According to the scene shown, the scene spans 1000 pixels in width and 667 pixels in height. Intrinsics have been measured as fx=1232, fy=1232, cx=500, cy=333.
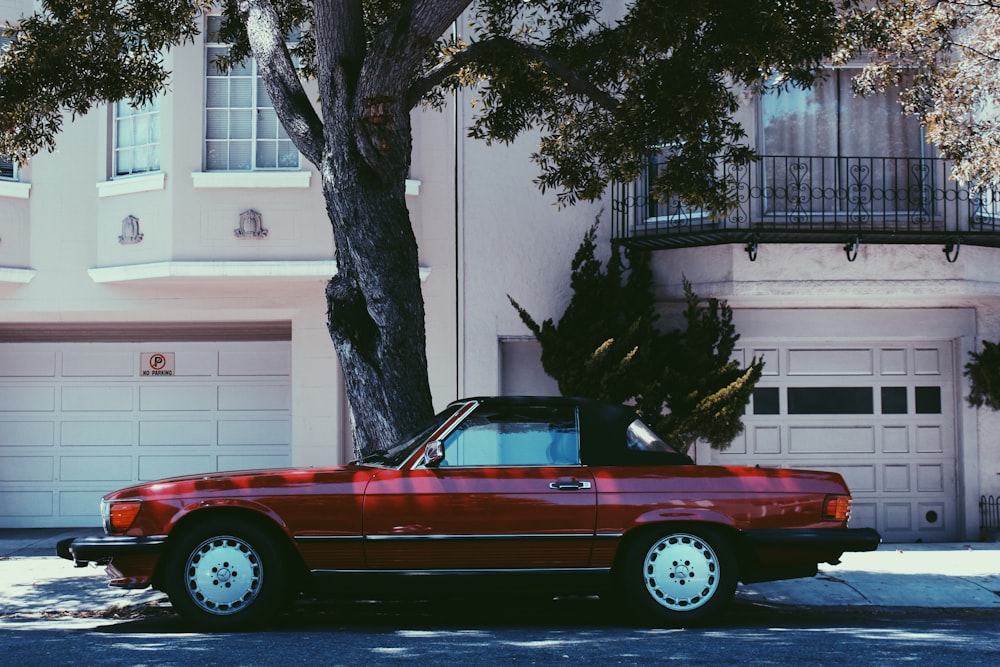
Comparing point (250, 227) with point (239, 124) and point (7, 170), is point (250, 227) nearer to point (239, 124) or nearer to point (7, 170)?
point (239, 124)

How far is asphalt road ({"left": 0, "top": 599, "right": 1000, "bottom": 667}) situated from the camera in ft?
21.4

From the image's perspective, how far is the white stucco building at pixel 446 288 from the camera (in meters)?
13.2

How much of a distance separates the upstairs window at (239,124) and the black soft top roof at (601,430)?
6.37 metres

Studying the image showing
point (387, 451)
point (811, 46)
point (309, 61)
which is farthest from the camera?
point (309, 61)

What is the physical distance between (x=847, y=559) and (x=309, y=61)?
23.6 ft

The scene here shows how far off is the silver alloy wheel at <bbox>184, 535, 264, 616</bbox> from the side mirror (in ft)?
3.94

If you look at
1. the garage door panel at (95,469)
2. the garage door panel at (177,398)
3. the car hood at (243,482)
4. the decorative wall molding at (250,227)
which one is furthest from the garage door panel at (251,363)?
the car hood at (243,482)

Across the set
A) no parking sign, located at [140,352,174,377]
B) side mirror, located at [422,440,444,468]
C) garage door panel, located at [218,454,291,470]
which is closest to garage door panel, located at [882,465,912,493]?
garage door panel, located at [218,454,291,470]

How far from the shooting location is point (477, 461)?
7742 mm

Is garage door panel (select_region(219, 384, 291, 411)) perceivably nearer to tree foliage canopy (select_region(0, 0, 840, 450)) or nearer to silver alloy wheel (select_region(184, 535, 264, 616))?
tree foliage canopy (select_region(0, 0, 840, 450))

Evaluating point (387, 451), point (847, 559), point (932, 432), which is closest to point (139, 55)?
point (387, 451)

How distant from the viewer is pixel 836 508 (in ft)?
25.7

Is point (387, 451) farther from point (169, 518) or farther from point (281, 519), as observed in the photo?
point (169, 518)

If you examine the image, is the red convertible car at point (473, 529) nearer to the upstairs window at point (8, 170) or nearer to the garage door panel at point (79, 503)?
the garage door panel at point (79, 503)
